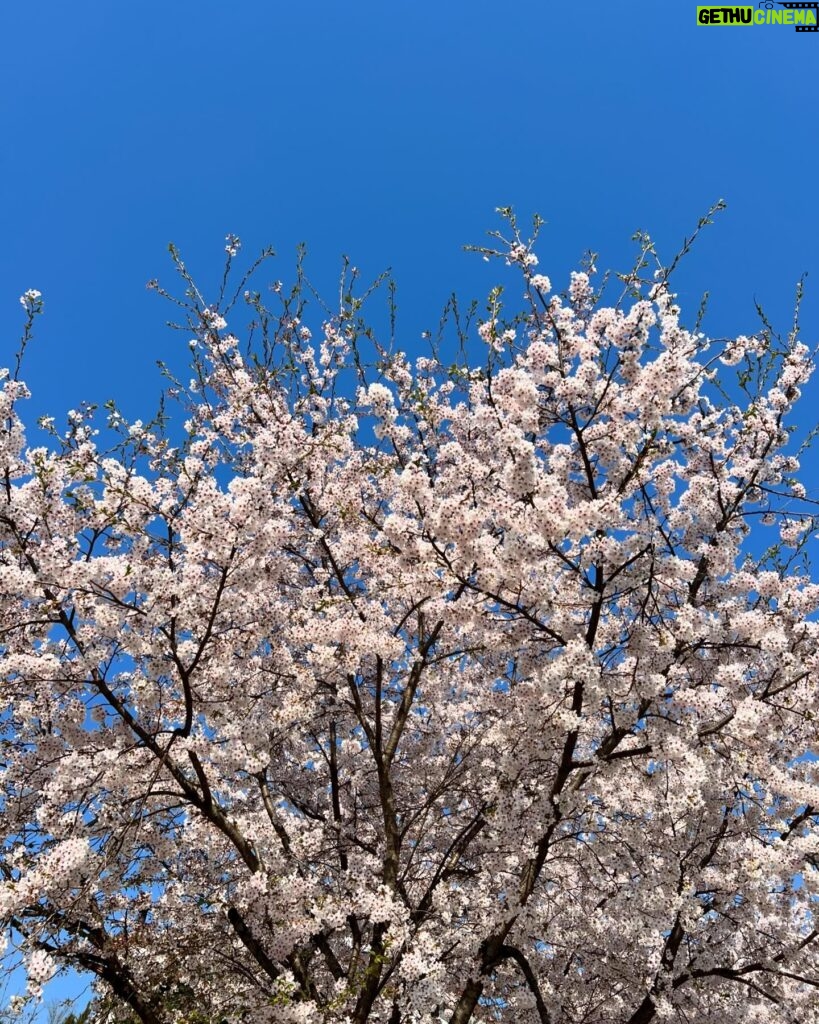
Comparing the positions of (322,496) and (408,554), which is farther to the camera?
(322,496)

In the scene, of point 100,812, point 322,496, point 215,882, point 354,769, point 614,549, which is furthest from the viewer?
point 354,769

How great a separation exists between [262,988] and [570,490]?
6.27 m

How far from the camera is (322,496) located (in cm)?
1005

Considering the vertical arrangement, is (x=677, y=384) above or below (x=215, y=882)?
above

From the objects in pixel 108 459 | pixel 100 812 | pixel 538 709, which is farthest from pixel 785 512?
pixel 100 812

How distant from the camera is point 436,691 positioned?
11.1 meters

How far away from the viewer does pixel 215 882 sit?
30.9 ft

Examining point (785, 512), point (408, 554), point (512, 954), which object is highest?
point (785, 512)

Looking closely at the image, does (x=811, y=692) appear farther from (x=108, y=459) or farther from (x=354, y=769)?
(x=108, y=459)

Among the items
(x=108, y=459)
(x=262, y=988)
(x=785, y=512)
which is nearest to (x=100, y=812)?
(x=262, y=988)

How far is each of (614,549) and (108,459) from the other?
5.21 m

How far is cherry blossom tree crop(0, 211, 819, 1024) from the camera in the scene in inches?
287

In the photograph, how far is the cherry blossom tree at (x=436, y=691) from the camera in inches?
287

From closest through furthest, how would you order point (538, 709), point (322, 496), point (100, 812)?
point (100, 812), point (538, 709), point (322, 496)
